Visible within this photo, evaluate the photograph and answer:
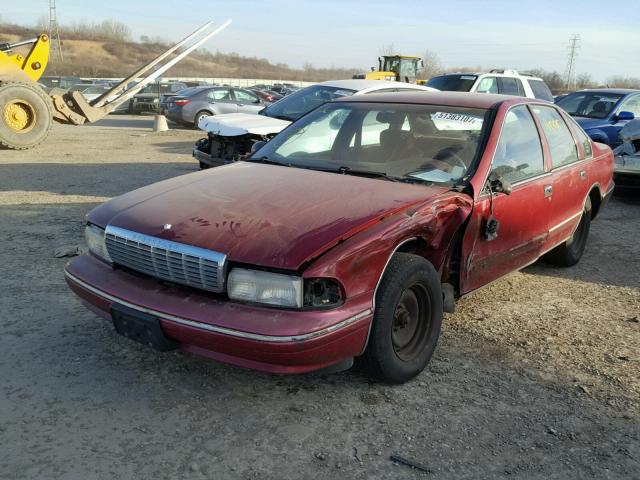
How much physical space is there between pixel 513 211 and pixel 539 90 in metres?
8.82

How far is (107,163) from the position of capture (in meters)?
11.1

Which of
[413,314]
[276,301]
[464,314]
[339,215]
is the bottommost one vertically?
[464,314]

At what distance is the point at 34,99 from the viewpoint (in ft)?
40.2


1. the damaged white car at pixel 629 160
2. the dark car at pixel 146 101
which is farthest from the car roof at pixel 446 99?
the dark car at pixel 146 101

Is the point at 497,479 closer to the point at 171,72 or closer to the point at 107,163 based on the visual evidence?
the point at 107,163

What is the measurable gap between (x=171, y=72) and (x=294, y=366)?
87.9m

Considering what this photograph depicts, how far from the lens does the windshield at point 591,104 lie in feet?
34.9

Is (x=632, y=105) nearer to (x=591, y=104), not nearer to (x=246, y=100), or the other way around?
(x=591, y=104)

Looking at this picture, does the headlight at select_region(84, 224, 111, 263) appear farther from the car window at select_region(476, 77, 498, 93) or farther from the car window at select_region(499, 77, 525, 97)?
the car window at select_region(499, 77, 525, 97)

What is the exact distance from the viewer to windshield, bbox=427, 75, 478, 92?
11.1 meters

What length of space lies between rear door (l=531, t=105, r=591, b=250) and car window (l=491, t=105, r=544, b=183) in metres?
0.20

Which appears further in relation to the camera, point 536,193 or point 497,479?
point 536,193

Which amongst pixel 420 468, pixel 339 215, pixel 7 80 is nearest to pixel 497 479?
pixel 420 468

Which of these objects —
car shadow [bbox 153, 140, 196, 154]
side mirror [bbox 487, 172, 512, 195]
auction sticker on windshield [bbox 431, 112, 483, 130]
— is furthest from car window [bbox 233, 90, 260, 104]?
side mirror [bbox 487, 172, 512, 195]
